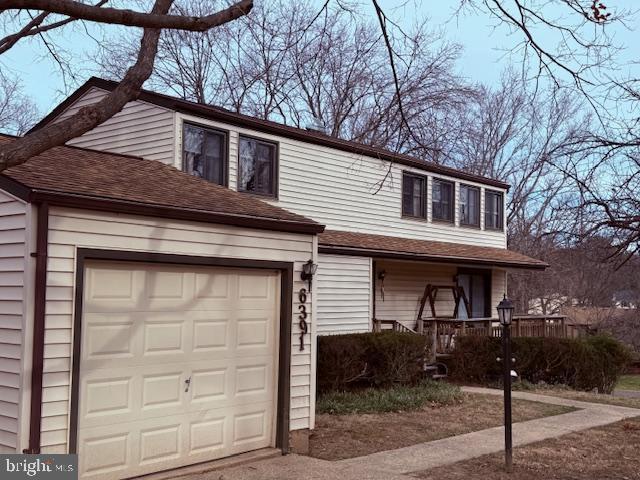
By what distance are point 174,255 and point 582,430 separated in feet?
21.9

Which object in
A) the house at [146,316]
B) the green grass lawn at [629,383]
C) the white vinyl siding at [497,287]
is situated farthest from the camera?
the green grass lawn at [629,383]

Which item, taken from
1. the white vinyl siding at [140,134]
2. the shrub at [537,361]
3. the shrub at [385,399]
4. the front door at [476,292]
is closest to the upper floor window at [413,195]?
the front door at [476,292]

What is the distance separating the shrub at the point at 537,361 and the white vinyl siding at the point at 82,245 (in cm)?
852

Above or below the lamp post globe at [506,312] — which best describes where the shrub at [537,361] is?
below

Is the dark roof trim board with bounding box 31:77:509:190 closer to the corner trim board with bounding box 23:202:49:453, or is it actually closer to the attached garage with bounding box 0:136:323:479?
the attached garage with bounding box 0:136:323:479

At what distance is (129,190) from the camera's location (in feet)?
25.5

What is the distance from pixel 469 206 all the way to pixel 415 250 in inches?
184

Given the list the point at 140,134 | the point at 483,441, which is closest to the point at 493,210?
the point at 140,134

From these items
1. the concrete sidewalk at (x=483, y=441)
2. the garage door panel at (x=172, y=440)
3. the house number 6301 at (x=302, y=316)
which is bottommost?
the concrete sidewalk at (x=483, y=441)

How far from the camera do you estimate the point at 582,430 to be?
1068 centimetres

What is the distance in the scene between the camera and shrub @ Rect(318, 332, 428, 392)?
12.9 meters

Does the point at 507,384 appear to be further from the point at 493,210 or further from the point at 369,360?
the point at 493,210

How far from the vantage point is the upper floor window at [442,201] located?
20.7 m

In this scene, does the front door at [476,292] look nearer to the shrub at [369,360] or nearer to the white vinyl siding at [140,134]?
the shrub at [369,360]
